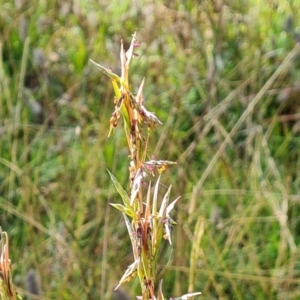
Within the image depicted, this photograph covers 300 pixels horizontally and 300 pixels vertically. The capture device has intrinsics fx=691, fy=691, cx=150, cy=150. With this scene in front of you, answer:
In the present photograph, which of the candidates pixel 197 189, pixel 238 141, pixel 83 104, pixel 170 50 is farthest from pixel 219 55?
pixel 197 189

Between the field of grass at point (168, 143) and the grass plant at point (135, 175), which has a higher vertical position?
the grass plant at point (135, 175)

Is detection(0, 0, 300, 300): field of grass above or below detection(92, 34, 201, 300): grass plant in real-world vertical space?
below

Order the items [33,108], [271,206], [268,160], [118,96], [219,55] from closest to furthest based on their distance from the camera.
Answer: [118,96]
[271,206]
[268,160]
[33,108]
[219,55]

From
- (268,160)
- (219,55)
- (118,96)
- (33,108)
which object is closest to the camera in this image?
(118,96)

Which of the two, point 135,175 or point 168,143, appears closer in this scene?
point 135,175

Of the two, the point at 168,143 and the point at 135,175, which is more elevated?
the point at 135,175

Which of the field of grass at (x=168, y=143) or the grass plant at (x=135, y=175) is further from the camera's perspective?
the field of grass at (x=168, y=143)

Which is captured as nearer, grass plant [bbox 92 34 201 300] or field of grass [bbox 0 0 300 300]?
grass plant [bbox 92 34 201 300]

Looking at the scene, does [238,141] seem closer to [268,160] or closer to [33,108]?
[268,160]
